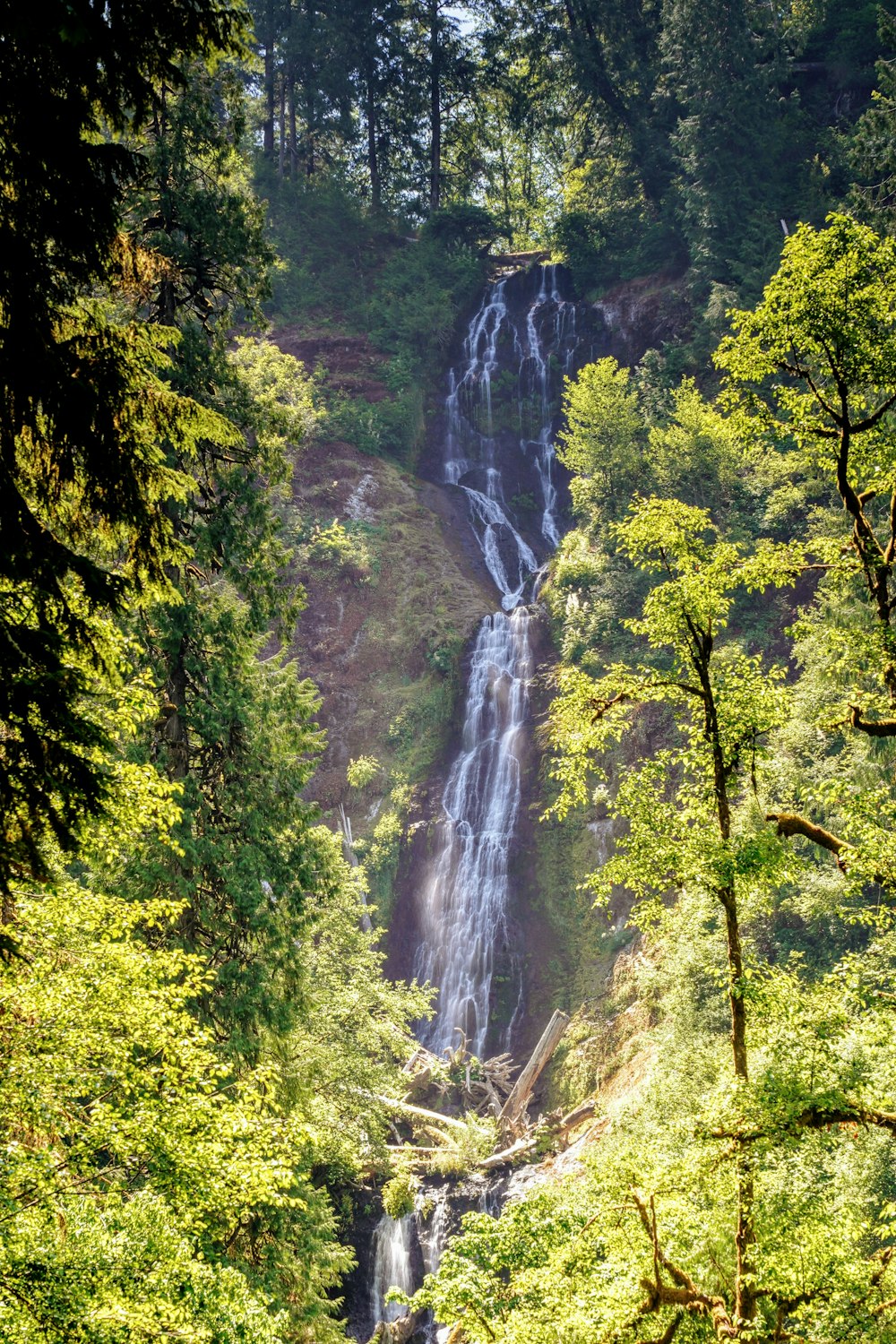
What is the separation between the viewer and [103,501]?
13.6 ft

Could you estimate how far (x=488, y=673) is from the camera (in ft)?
86.9

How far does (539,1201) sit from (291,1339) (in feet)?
13.8

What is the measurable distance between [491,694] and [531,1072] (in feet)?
35.9

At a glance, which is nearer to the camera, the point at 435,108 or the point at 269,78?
the point at 269,78

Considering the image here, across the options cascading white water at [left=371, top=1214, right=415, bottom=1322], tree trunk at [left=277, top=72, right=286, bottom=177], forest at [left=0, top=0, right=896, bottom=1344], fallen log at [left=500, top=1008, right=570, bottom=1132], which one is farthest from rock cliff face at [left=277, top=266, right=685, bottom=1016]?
tree trunk at [left=277, top=72, right=286, bottom=177]

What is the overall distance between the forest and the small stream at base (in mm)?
153

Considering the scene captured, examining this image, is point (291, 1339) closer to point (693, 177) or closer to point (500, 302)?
point (693, 177)

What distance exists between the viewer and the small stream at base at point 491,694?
51.6 feet

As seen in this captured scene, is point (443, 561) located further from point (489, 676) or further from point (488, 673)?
point (489, 676)

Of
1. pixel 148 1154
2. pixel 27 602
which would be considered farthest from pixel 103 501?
pixel 148 1154

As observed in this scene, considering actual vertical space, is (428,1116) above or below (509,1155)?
above

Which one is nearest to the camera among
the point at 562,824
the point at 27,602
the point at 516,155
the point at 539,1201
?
the point at 27,602

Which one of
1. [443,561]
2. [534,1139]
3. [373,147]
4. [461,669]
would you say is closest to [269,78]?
[373,147]

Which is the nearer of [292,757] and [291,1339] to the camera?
[291,1339]
